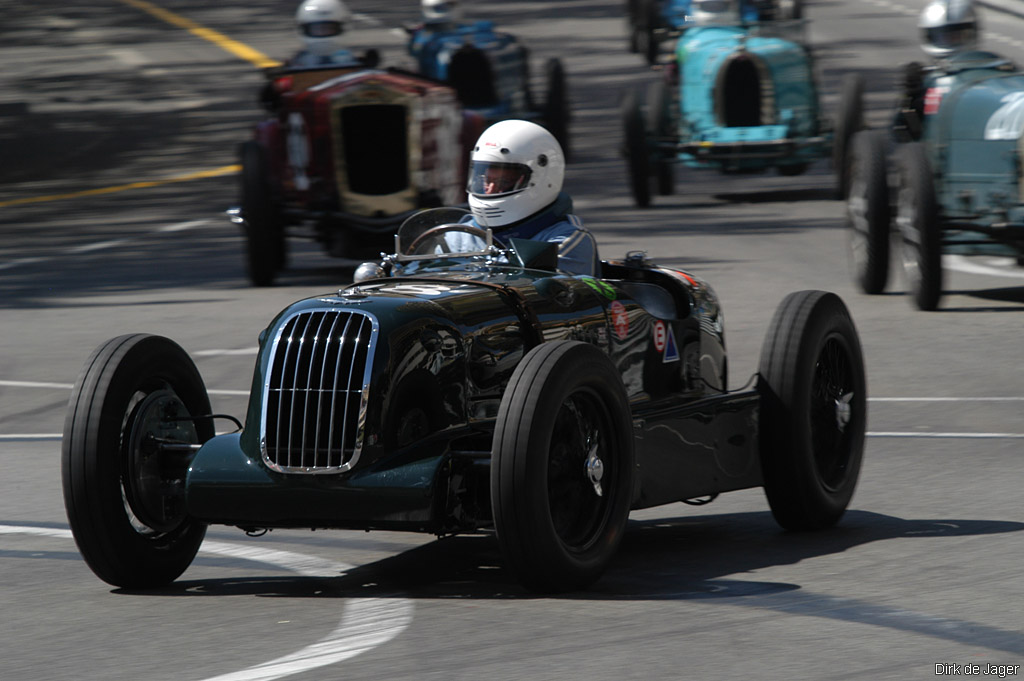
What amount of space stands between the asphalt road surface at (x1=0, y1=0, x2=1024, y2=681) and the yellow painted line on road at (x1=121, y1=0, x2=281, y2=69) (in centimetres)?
1169

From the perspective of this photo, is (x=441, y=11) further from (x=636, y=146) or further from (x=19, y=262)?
(x=19, y=262)

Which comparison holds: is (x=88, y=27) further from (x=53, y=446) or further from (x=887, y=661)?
(x=887, y=661)

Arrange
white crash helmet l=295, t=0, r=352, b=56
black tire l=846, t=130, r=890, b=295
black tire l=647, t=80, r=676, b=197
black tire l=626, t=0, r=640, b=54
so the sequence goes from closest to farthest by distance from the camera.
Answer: black tire l=846, t=130, r=890, b=295 < white crash helmet l=295, t=0, r=352, b=56 < black tire l=647, t=80, r=676, b=197 < black tire l=626, t=0, r=640, b=54

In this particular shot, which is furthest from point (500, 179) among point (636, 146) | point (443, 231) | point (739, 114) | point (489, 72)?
Result: point (489, 72)

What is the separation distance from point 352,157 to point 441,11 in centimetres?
794

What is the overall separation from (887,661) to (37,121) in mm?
27934

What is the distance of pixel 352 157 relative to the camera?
16.7 m

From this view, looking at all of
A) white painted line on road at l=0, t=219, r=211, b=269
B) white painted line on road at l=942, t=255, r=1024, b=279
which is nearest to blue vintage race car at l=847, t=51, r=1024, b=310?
white painted line on road at l=942, t=255, r=1024, b=279

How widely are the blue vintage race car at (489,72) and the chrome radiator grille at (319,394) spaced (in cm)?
1685

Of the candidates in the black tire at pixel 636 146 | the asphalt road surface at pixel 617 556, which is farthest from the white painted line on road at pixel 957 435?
the black tire at pixel 636 146

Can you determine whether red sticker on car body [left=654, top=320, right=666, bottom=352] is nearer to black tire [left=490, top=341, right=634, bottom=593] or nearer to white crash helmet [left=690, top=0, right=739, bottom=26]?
black tire [left=490, top=341, right=634, bottom=593]

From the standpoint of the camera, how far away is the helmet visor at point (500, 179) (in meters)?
7.88

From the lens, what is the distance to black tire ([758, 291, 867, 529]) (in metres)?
7.37

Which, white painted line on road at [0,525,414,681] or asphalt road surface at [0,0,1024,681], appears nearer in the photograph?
white painted line on road at [0,525,414,681]
